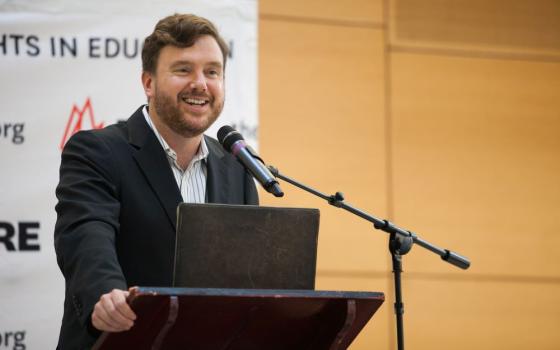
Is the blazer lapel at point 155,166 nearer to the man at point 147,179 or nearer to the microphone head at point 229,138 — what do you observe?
the man at point 147,179

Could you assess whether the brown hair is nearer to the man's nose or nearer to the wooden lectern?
the man's nose

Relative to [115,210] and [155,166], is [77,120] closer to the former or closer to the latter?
[155,166]

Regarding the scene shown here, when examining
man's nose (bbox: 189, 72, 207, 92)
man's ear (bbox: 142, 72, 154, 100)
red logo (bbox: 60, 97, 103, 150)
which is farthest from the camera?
red logo (bbox: 60, 97, 103, 150)

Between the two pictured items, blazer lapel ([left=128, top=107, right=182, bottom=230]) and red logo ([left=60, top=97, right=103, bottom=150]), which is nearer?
blazer lapel ([left=128, top=107, right=182, bottom=230])

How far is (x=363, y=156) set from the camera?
385 cm

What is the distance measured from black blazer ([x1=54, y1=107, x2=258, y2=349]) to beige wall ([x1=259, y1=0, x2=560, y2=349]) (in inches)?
55.9

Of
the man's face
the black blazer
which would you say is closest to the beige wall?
the man's face

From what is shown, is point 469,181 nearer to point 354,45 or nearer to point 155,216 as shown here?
point 354,45

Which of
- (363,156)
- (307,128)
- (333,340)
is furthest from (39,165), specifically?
(333,340)

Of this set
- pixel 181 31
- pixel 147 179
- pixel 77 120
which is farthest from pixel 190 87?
pixel 77 120

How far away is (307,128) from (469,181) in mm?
847

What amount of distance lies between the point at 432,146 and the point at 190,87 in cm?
189

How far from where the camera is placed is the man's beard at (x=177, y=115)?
2.35 meters

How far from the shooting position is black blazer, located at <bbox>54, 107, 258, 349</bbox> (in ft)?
6.28
